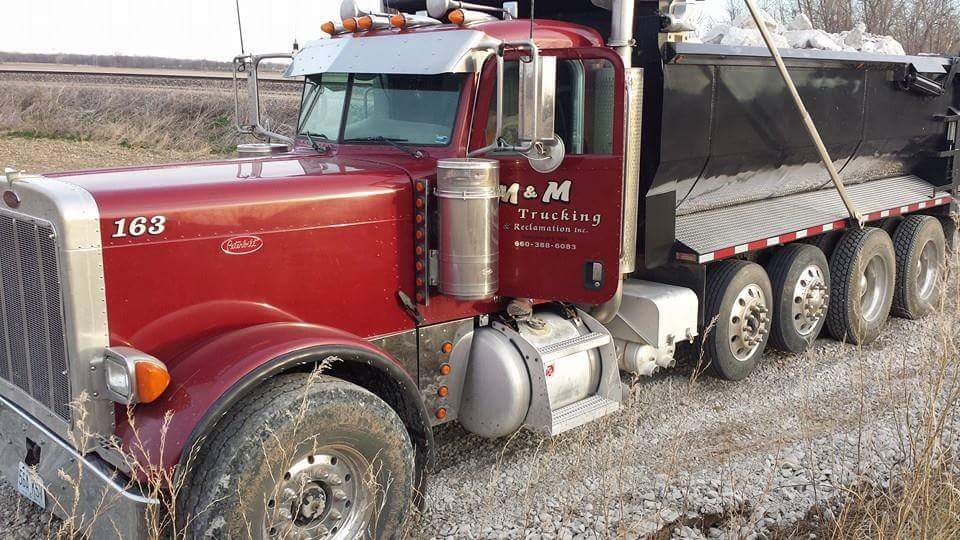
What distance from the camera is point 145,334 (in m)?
3.38

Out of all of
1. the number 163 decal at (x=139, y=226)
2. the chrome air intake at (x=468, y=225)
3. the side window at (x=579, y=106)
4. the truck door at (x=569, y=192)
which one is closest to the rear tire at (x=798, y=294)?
the truck door at (x=569, y=192)

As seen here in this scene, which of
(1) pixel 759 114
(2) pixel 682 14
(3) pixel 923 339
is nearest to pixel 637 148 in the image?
(2) pixel 682 14

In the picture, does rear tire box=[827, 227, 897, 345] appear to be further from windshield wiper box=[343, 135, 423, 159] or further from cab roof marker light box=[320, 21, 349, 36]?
cab roof marker light box=[320, 21, 349, 36]

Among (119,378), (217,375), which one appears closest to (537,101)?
(217,375)

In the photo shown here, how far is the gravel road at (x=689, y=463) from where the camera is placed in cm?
391

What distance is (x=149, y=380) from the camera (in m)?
3.13

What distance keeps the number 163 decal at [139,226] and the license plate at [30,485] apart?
1.05 metres

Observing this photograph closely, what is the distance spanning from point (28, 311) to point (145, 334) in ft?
1.71

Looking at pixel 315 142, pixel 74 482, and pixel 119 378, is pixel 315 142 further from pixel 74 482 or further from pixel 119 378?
pixel 74 482

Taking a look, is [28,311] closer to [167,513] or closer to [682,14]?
[167,513]

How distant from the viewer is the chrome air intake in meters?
4.01

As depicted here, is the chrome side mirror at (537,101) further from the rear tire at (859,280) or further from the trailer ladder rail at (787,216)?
the rear tire at (859,280)

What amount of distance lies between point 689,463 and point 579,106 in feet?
6.69

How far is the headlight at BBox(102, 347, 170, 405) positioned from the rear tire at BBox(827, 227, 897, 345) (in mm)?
5264
